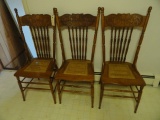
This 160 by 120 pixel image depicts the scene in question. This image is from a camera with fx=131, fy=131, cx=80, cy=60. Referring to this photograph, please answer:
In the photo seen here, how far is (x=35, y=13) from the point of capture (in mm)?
1520

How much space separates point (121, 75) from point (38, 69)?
0.90 metres

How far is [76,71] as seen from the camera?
1.41m

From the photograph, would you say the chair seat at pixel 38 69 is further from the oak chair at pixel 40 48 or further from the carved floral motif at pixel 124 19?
the carved floral motif at pixel 124 19

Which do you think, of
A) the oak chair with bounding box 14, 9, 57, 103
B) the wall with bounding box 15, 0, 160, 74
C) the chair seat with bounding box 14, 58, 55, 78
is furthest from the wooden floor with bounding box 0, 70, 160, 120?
the wall with bounding box 15, 0, 160, 74

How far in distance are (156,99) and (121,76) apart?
2.24 ft

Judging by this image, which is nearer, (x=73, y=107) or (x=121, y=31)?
(x=121, y=31)

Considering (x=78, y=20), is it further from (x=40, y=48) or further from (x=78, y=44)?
(x=40, y=48)

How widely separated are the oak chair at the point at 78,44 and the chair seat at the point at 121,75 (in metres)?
0.16

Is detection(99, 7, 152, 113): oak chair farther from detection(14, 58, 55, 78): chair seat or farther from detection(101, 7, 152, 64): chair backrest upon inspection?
detection(14, 58, 55, 78): chair seat

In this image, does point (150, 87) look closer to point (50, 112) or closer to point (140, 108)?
point (140, 108)

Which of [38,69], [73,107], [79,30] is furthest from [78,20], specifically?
[73,107]

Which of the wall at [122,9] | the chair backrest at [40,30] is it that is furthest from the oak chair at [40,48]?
the wall at [122,9]

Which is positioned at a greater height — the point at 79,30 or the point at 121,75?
the point at 79,30

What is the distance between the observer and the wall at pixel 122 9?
4.31ft
